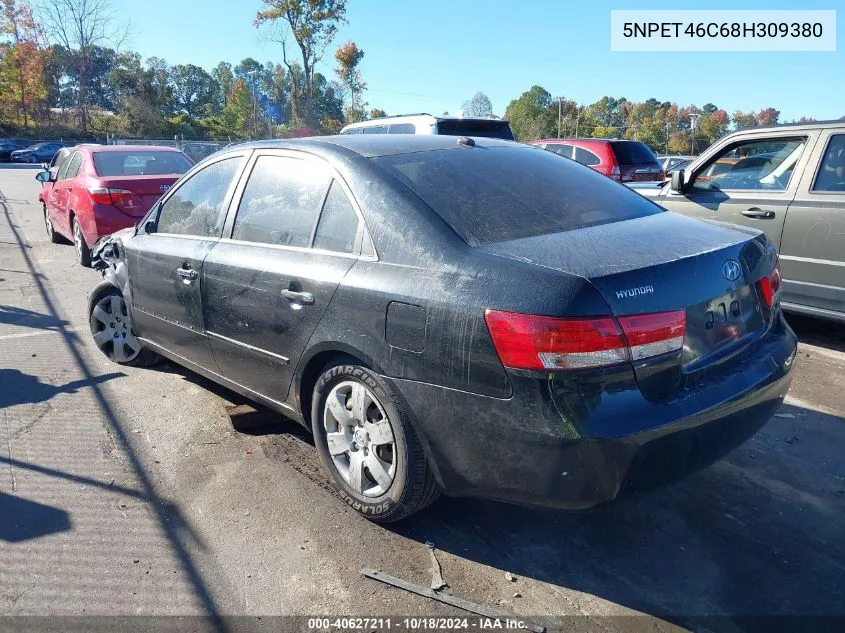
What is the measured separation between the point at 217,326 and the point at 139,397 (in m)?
1.33

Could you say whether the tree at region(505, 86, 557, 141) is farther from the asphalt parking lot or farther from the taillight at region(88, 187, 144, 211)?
the asphalt parking lot

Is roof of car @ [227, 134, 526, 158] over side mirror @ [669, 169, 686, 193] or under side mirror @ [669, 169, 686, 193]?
over

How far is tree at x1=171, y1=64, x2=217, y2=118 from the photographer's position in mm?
91262

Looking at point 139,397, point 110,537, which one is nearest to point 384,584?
point 110,537

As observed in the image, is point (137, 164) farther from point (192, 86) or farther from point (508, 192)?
point (192, 86)

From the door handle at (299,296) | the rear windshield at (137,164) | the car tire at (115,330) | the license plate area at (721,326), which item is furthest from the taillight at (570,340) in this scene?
the rear windshield at (137,164)

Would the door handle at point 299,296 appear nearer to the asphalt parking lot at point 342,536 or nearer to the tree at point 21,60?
the asphalt parking lot at point 342,536

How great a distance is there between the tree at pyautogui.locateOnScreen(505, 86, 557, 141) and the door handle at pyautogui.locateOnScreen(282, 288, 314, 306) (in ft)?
139

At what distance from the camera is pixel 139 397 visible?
4.59 m

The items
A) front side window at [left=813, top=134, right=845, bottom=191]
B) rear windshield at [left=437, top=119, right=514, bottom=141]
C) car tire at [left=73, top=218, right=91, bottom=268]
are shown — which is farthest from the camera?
rear windshield at [left=437, top=119, right=514, bottom=141]

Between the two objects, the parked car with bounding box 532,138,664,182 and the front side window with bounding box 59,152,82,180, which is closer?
the front side window with bounding box 59,152,82,180

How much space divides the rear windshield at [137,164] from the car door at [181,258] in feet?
16.0

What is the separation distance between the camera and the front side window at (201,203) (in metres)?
3.89

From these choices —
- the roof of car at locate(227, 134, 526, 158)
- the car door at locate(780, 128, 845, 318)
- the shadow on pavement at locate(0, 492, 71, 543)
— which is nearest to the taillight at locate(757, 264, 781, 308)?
the roof of car at locate(227, 134, 526, 158)
